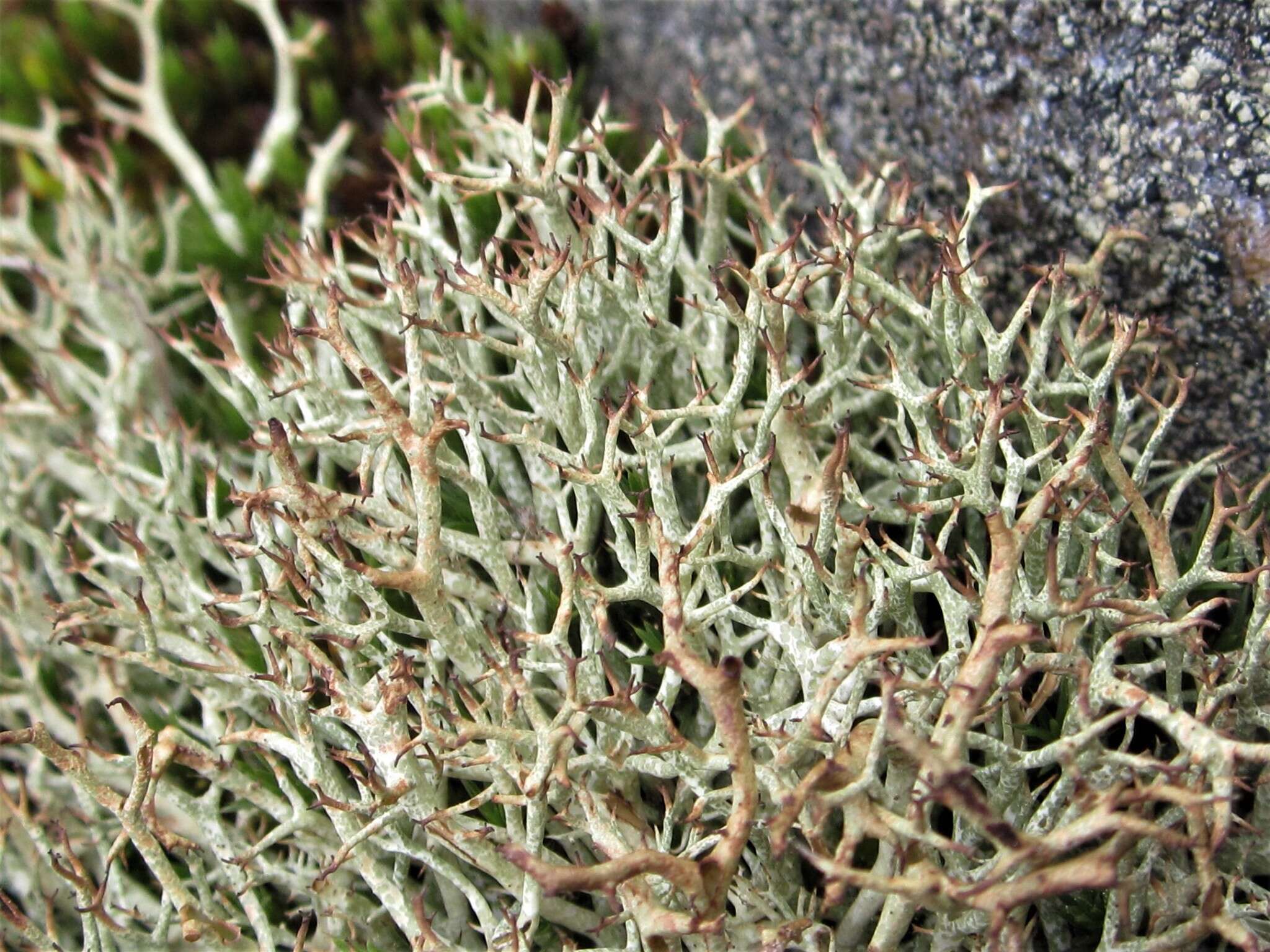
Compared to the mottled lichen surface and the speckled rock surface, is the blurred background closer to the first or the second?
the speckled rock surface

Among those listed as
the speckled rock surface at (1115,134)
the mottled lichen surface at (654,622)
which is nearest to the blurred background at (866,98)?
the speckled rock surface at (1115,134)

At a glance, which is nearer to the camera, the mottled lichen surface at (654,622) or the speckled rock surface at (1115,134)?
the mottled lichen surface at (654,622)

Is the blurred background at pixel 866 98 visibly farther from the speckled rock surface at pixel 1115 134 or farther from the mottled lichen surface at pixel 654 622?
the mottled lichen surface at pixel 654 622

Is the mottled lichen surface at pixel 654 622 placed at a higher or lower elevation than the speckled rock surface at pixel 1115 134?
lower

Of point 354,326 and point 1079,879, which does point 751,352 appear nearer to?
point 354,326

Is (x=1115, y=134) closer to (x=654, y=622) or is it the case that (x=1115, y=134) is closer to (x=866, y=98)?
(x=866, y=98)

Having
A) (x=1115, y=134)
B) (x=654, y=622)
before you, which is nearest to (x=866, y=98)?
(x=1115, y=134)
